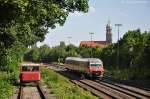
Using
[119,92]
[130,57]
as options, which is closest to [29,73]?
[119,92]

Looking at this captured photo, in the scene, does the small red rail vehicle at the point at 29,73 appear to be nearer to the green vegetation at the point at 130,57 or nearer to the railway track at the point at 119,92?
the railway track at the point at 119,92

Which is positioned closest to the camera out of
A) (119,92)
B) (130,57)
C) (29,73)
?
(119,92)

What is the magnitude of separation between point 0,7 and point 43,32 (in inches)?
651

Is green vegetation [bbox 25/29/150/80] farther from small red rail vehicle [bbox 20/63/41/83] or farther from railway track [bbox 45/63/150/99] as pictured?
small red rail vehicle [bbox 20/63/41/83]

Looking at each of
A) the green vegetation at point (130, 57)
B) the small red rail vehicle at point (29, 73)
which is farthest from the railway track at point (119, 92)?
the green vegetation at point (130, 57)

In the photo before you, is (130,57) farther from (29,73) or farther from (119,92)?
(119,92)

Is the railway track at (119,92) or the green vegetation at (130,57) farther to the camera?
the green vegetation at (130,57)

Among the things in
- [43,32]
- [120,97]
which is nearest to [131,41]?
[43,32]

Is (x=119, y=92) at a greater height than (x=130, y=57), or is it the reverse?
(x=130, y=57)

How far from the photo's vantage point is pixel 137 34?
91750 mm

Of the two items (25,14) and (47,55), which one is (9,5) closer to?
(25,14)

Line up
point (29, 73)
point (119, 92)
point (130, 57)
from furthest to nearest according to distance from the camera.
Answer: point (130, 57)
point (29, 73)
point (119, 92)

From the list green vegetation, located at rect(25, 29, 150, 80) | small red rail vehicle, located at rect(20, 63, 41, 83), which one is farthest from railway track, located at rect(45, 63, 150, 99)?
green vegetation, located at rect(25, 29, 150, 80)

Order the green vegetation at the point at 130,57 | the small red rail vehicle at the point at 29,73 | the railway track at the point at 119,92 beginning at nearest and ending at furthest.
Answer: the railway track at the point at 119,92 < the small red rail vehicle at the point at 29,73 < the green vegetation at the point at 130,57
